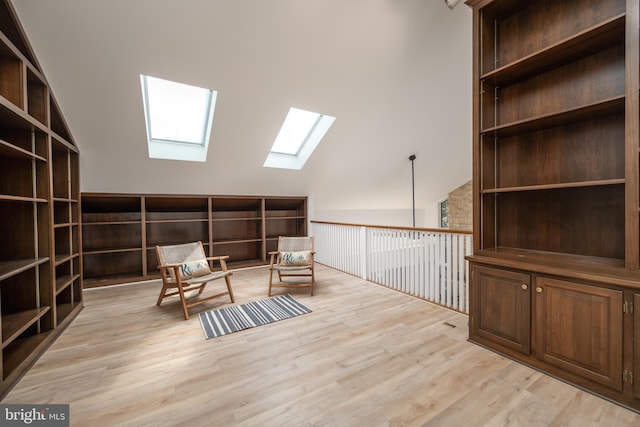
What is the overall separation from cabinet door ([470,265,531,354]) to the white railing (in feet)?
2.03

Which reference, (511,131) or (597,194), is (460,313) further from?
(511,131)

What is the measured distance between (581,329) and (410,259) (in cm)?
180

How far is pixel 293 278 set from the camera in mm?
4324

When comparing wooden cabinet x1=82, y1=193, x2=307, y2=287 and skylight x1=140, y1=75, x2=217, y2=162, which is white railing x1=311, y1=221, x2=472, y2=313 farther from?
skylight x1=140, y1=75, x2=217, y2=162

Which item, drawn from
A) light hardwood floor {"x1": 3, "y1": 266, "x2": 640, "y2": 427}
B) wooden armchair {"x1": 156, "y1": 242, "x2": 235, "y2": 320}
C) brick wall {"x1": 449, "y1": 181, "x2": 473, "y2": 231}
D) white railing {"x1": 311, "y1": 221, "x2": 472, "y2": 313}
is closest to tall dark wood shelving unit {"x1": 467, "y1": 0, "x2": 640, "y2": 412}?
light hardwood floor {"x1": 3, "y1": 266, "x2": 640, "y2": 427}

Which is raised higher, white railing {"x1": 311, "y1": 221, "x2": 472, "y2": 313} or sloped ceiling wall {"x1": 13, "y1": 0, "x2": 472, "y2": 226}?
sloped ceiling wall {"x1": 13, "y1": 0, "x2": 472, "y2": 226}

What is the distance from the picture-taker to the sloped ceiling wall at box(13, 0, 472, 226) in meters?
2.32

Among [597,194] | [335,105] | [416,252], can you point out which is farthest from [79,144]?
[597,194]

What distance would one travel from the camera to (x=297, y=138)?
15.1 feet

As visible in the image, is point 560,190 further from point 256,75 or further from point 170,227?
point 170,227

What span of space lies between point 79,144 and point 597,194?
510cm

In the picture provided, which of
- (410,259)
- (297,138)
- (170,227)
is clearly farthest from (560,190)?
(170,227)

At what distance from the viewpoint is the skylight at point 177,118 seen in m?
3.33

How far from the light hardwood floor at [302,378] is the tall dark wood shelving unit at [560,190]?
0.81ft
